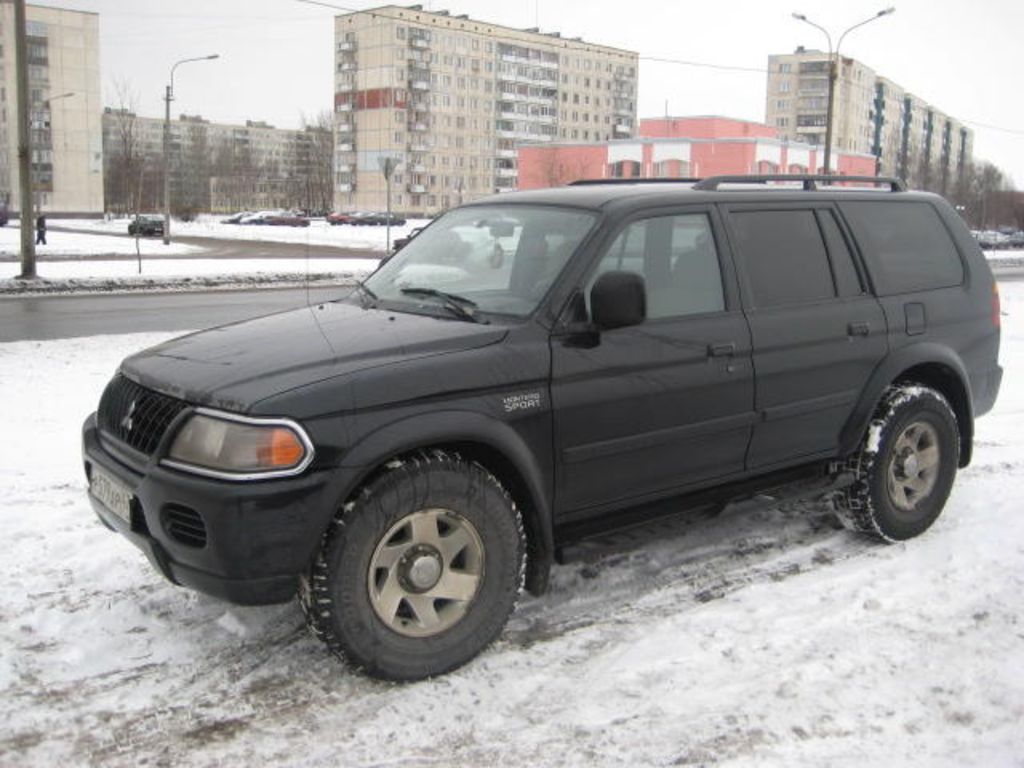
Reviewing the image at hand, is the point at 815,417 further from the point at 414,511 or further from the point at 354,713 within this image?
the point at 354,713

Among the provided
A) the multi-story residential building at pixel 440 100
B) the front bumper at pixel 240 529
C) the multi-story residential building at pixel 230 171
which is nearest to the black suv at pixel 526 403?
the front bumper at pixel 240 529

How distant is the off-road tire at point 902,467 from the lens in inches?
197

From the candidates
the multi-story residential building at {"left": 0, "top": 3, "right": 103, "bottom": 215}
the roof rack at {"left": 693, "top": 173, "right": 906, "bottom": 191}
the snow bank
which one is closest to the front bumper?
the roof rack at {"left": 693, "top": 173, "right": 906, "bottom": 191}

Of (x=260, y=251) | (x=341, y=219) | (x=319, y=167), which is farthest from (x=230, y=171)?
(x=260, y=251)

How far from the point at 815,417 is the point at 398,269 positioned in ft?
6.84

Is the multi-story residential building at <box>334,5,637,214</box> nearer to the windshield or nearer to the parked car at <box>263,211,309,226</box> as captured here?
the parked car at <box>263,211,309,226</box>

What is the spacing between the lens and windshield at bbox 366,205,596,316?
13.3ft

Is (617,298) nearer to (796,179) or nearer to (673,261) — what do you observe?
(673,261)

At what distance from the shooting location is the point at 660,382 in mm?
4094

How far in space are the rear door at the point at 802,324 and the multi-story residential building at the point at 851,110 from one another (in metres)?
115

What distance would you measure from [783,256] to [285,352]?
240 cm

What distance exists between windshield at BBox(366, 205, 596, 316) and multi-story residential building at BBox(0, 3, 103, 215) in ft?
322

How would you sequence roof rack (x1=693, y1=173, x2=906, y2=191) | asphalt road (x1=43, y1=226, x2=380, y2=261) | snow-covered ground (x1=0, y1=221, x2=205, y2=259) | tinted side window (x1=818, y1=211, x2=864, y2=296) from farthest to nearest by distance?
asphalt road (x1=43, y1=226, x2=380, y2=261) < snow-covered ground (x1=0, y1=221, x2=205, y2=259) < tinted side window (x1=818, y1=211, x2=864, y2=296) < roof rack (x1=693, y1=173, x2=906, y2=191)

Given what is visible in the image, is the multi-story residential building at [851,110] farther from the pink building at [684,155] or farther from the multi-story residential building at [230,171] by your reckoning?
the multi-story residential building at [230,171]
